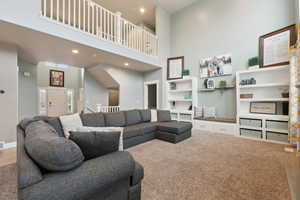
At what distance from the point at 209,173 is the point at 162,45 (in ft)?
16.9

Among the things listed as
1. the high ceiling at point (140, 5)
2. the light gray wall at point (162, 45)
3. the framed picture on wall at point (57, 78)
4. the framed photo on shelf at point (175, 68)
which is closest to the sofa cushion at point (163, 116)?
the light gray wall at point (162, 45)

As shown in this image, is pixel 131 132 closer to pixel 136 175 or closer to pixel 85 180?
pixel 136 175

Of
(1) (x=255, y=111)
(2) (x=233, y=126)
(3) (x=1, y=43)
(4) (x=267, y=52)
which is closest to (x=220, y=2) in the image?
(4) (x=267, y=52)

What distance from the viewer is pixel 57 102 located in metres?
7.06

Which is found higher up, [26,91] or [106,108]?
[26,91]

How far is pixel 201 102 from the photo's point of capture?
16.8 ft

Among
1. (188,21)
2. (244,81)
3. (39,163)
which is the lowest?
(39,163)

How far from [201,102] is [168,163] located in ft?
11.5

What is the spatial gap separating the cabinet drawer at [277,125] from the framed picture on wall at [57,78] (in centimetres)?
897

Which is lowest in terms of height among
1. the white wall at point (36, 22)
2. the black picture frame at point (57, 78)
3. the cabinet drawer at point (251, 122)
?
the cabinet drawer at point (251, 122)

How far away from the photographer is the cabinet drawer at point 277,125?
322 cm

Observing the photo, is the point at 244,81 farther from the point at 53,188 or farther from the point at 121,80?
the point at 53,188

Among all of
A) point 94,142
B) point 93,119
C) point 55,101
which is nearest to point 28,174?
point 94,142

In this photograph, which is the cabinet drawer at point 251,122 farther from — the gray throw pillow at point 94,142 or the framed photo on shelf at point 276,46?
the gray throw pillow at point 94,142
